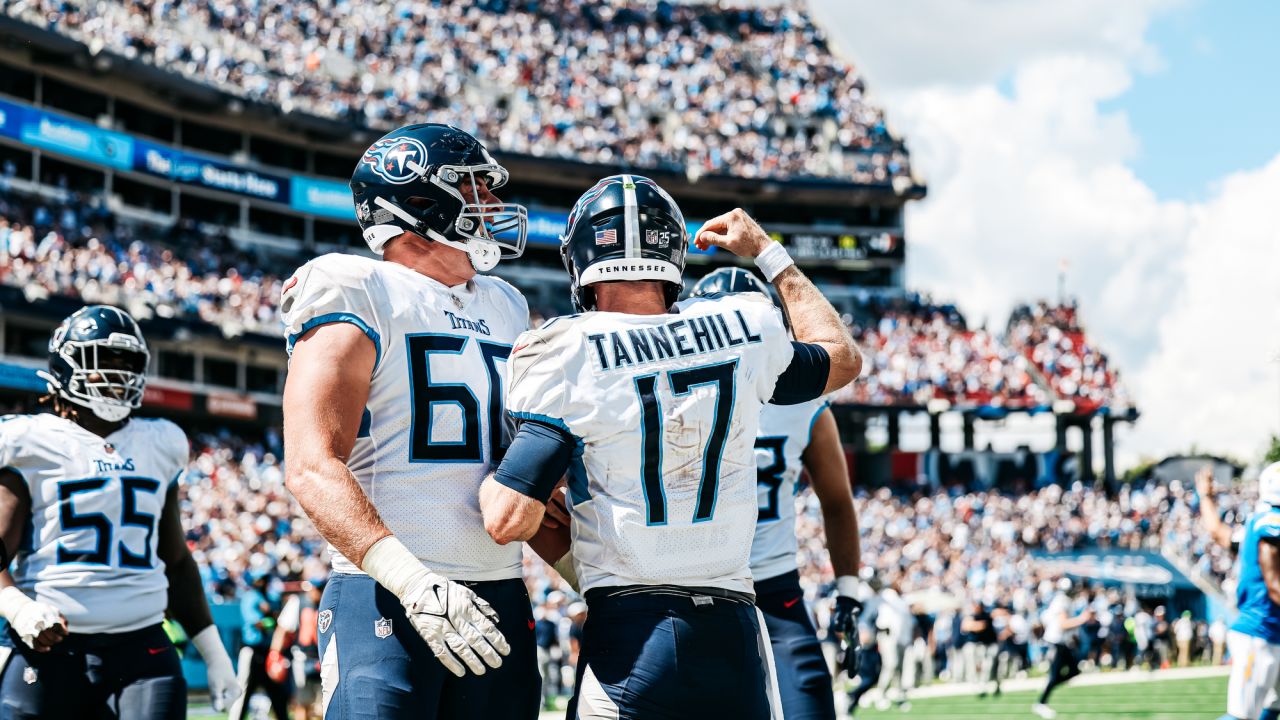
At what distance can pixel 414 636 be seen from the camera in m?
3.16

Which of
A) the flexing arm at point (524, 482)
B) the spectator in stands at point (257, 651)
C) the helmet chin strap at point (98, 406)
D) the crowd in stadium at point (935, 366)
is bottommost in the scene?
the spectator in stands at point (257, 651)

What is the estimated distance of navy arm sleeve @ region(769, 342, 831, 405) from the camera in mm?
3457

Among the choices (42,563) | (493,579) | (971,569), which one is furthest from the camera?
(971,569)

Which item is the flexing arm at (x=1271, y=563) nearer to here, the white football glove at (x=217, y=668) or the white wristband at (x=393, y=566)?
the white football glove at (x=217, y=668)

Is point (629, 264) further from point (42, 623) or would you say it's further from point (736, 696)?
point (42, 623)

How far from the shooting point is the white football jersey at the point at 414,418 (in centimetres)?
324

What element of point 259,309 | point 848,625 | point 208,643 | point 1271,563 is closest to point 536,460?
point 208,643

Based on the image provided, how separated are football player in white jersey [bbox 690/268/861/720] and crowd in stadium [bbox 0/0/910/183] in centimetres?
2853

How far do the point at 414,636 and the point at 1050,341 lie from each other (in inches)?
1545

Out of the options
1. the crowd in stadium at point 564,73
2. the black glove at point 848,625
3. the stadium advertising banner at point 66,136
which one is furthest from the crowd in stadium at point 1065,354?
the black glove at point 848,625

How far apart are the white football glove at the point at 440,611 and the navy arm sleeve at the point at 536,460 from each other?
0.95 ft

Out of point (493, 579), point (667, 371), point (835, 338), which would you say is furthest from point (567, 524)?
point (835, 338)

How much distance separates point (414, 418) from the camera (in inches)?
129

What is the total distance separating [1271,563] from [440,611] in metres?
5.15
